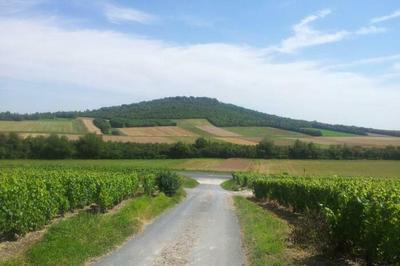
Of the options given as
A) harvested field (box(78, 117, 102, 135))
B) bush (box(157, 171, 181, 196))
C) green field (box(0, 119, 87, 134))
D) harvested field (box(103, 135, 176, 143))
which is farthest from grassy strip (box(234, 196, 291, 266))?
green field (box(0, 119, 87, 134))

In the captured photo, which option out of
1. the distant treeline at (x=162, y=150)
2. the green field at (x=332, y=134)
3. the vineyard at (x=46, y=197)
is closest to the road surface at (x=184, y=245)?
the vineyard at (x=46, y=197)

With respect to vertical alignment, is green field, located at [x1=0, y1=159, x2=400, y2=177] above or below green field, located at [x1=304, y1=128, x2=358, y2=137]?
below

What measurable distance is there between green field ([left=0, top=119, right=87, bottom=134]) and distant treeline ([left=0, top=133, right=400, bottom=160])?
314 inches

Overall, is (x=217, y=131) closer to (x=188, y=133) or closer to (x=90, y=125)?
(x=188, y=133)

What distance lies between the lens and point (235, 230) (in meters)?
23.5

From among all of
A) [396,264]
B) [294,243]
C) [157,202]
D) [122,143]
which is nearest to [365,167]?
[122,143]

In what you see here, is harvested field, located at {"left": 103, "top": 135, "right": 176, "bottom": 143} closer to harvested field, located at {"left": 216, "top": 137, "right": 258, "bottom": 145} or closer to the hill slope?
harvested field, located at {"left": 216, "top": 137, "right": 258, "bottom": 145}

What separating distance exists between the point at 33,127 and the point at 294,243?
4792 inches

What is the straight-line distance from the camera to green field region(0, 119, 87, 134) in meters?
124

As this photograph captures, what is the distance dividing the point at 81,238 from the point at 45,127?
11965cm

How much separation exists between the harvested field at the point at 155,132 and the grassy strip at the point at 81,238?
106200mm

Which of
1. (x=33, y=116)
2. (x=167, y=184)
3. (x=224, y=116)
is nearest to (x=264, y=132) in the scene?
(x=224, y=116)

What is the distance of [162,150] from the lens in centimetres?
12262

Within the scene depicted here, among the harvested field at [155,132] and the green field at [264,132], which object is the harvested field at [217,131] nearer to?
the green field at [264,132]
